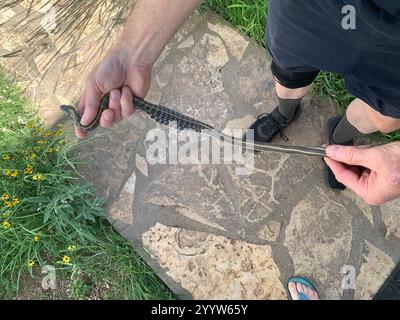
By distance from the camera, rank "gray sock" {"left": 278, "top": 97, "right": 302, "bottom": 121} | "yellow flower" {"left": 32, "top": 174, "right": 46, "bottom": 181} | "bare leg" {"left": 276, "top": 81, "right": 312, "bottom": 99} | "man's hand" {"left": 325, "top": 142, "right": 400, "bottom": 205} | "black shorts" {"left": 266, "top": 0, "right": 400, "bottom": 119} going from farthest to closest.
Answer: "yellow flower" {"left": 32, "top": 174, "right": 46, "bottom": 181} < "gray sock" {"left": 278, "top": 97, "right": 302, "bottom": 121} < "bare leg" {"left": 276, "top": 81, "right": 312, "bottom": 99} < "man's hand" {"left": 325, "top": 142, "right": 400, "bottom": 205} < "black shorts" {"left": 266, "top": 0, "right": 400, "bottom": 119}

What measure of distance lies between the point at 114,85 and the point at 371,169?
3.28ft

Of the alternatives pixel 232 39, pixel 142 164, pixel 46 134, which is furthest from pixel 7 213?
pixel 232 39

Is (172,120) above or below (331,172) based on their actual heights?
above

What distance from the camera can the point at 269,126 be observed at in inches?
84.5

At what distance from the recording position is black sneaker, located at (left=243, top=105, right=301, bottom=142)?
2131 mm

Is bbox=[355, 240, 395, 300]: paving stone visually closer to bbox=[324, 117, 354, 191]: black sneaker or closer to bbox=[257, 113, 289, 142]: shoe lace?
bbox=[324, 117, 354, 191]: black sneaker

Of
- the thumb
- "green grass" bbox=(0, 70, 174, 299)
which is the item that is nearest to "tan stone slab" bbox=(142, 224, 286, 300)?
"green grass" bbox=(0, 70, 174, 299)

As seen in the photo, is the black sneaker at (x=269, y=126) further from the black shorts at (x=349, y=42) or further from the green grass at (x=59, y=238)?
the green grass at (x=59, y=238)

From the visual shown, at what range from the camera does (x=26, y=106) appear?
2.35 metres

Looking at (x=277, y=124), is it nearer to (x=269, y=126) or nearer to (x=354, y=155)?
(x=269, y=126)

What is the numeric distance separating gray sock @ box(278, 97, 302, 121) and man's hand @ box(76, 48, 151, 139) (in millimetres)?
737
